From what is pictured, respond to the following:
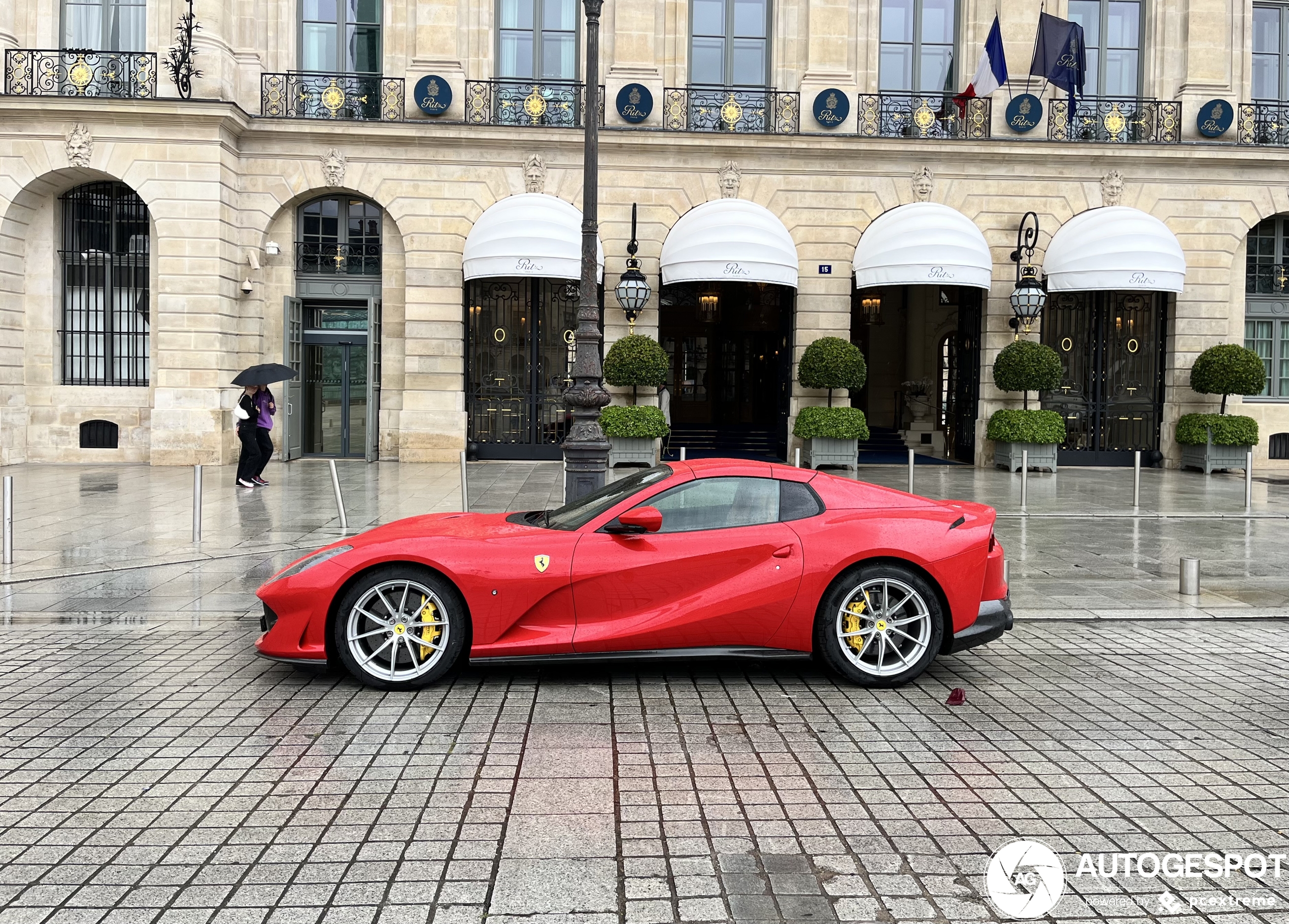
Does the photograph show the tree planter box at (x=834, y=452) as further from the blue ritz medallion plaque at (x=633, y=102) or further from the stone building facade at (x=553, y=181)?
the blue ritz medallion plaque at (x=633, y=102)

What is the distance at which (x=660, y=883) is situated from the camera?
3.70 metres

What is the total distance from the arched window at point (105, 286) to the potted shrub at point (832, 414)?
45.6 feet

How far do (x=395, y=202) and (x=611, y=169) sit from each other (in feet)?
15.2

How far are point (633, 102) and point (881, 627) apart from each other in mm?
18247

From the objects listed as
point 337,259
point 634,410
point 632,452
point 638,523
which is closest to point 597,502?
point 638,523

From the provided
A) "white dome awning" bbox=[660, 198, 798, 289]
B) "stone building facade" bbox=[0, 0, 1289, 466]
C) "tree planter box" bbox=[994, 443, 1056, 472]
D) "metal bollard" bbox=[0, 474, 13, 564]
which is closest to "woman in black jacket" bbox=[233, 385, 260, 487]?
"stone building facade" bbox=[0, 0, 1289, 466]

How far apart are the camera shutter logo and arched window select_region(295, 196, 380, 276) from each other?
2136cm

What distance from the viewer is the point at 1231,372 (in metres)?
21.8

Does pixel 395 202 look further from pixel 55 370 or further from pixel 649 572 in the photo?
pixel 649 572

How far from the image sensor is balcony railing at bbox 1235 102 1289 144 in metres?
23.3

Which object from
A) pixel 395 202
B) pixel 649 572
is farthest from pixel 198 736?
pixel 395 202

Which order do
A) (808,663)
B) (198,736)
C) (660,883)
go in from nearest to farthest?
(660,883) < (198,736) < (808,663)

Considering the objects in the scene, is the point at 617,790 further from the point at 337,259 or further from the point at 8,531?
the point at 337,259

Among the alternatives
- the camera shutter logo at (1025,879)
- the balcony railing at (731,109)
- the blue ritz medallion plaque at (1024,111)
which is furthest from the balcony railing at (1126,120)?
the camera shutter logo at (1025,879)
